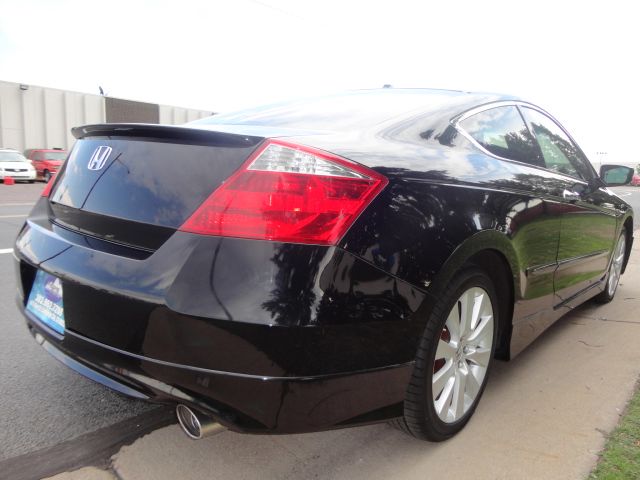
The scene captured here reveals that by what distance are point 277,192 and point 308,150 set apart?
0.18 metres

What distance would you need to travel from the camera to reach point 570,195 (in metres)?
2.94

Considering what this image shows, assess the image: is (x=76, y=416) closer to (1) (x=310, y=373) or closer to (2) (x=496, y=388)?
(1) (x=310, y=373)

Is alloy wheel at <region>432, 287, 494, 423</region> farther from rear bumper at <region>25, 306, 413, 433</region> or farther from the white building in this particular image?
the white building

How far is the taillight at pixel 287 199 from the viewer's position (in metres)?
1.50

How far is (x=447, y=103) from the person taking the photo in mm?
2365

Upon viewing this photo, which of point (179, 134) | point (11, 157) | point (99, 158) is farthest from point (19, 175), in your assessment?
point (179, 134)

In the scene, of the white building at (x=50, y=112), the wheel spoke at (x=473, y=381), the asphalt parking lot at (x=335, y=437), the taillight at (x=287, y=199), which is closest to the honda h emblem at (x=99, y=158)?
the taillight at (x=287, y=199)

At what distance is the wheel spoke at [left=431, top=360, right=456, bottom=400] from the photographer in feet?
6.44

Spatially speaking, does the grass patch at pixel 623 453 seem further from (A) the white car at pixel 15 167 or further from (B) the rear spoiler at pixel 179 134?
(A) the white car at pixel 15 167

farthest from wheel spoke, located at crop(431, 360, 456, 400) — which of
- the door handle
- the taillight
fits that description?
the door handle

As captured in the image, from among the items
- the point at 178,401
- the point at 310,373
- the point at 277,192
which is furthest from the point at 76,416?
the point at 277,192

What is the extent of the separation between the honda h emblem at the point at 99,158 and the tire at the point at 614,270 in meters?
3.90

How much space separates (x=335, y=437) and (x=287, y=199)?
1186 millimetres

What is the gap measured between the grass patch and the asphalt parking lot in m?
0.05
